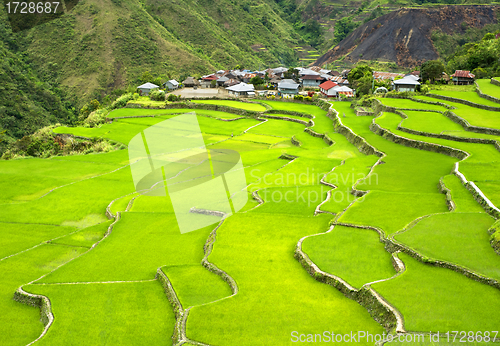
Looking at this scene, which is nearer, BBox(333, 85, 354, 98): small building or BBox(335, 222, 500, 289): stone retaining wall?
BBox(335, 222, 500, 289): stone retaining wall

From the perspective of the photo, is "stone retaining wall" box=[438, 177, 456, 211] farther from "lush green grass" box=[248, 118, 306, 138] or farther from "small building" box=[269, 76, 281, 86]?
"small building" box=[269, 76, 281, 86]

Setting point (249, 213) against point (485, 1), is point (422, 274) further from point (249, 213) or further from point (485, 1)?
point (485, 1)

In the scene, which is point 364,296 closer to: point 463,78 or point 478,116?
point 478,116

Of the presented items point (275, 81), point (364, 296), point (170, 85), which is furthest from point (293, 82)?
point (364, 296)

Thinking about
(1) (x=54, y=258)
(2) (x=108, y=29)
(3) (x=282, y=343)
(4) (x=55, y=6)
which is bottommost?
(1) (x=54, y=258)

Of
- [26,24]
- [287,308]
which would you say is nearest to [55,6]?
[26,24]

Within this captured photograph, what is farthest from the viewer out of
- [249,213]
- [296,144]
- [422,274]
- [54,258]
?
[296,144]

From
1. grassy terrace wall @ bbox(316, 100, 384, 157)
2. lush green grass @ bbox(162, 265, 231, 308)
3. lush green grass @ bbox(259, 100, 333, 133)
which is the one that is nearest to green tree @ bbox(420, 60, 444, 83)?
grassy terrace wall @ bbox(316, 100, 384, 157)
